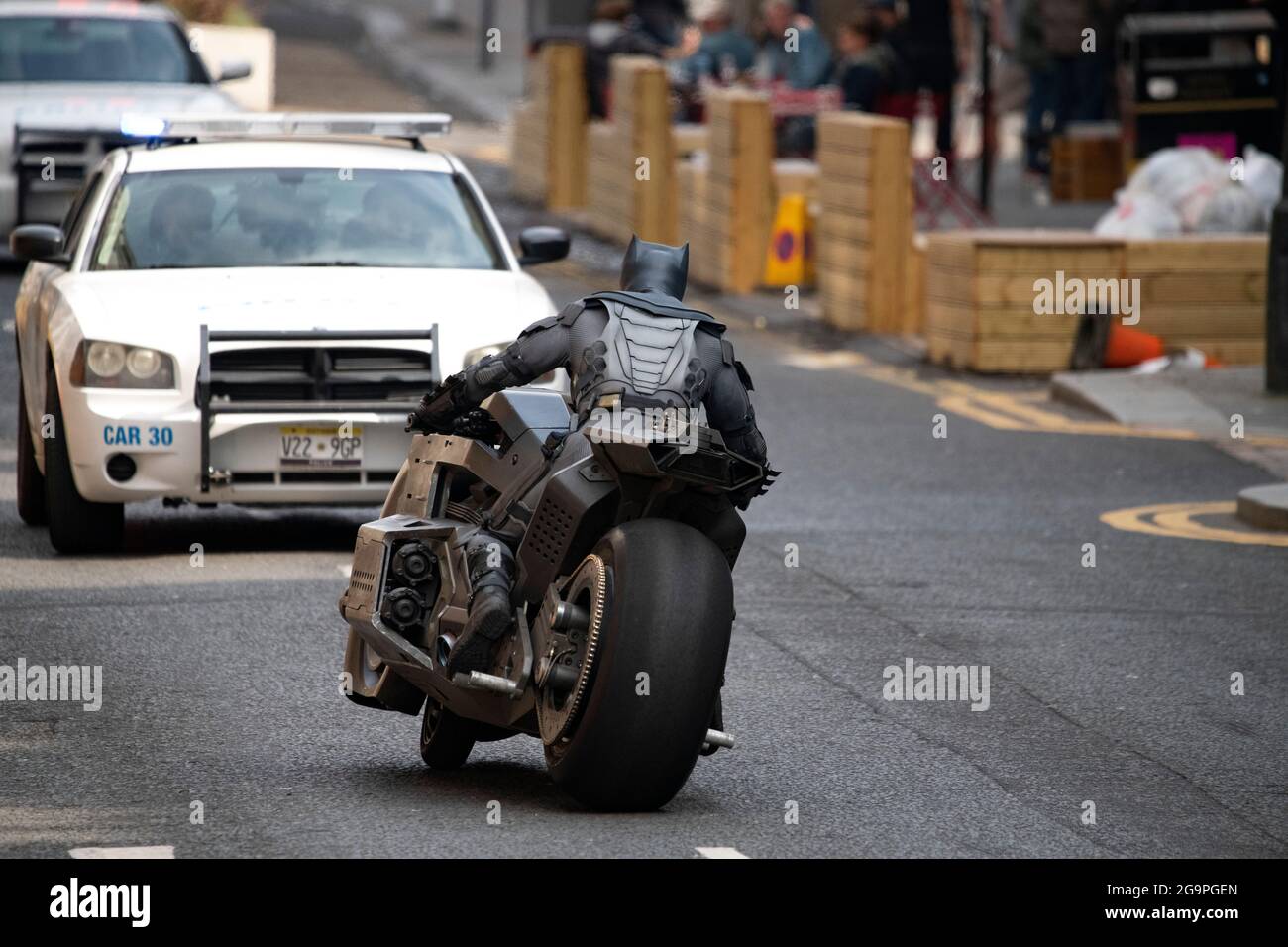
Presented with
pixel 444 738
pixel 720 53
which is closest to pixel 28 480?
pixel 444 738

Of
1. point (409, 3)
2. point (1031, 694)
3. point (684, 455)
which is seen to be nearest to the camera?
point (684, 455)

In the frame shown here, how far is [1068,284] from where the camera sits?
18.1 meters

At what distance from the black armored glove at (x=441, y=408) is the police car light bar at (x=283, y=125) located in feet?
15.5

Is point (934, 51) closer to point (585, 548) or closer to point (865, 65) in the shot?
point (865, 65)

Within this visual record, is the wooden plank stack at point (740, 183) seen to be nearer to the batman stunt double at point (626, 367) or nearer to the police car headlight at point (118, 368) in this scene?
the police car headlight at point (118, 368)

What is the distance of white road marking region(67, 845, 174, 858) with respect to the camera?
6539 millimetres

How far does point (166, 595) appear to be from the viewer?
10.5 meters

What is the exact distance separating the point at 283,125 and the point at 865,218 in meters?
8.15

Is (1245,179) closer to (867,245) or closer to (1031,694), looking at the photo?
(867,245)

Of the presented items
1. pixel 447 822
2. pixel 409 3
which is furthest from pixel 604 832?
pixel 409 3

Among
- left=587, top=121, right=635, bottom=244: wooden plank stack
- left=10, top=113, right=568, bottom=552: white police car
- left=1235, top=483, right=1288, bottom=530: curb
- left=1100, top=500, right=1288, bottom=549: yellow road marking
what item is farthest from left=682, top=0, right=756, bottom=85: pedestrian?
left=10, top=113, right=568, bottom=552: white police car

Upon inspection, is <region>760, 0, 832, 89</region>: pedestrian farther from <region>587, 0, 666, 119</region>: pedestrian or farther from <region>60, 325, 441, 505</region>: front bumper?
<region>60, 325, 441, 505</region>: front bumper

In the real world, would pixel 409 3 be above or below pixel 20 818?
above

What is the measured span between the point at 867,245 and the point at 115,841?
13.7 m
